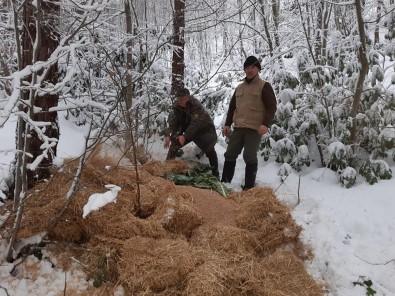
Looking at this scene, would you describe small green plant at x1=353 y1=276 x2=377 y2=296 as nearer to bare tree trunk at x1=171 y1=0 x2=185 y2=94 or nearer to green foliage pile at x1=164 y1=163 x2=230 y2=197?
green foliage pile at x1=164 y1=163 x2=230 y2=197

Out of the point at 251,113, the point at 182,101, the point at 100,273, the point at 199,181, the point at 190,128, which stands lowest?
the point at 100,273

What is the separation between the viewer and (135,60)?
6.58 metres

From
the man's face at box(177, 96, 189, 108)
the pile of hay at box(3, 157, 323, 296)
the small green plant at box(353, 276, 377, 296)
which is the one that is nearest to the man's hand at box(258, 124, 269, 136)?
the pile of hay at box(3, 157, 323, 296)

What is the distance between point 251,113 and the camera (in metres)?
4.38

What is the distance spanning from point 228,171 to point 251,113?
840 mm

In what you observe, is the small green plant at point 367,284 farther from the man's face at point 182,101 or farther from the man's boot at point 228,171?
the man's face at point 182,101

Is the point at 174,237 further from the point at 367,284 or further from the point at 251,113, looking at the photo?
the point at 251,113

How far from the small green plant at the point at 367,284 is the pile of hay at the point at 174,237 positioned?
398 millimetres

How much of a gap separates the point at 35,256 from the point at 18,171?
705 mm

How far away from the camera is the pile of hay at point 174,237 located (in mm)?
2600

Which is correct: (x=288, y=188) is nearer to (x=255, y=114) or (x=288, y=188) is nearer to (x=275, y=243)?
(x=255, y=114)

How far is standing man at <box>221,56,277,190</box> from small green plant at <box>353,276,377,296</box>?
5.66 feet

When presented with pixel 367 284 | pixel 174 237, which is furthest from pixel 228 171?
pixel 367 284

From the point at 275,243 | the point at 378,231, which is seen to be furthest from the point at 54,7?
the point at 378,231
